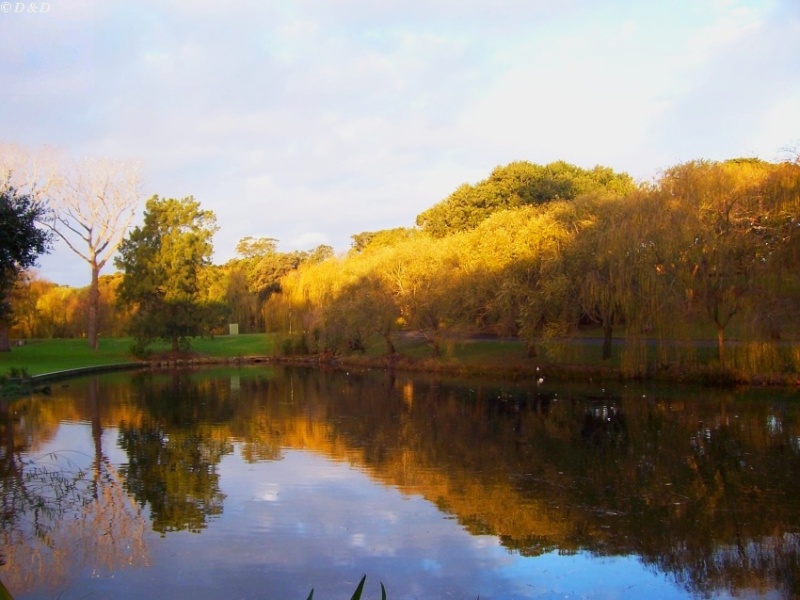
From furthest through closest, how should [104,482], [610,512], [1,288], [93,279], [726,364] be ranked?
1. [93,279]
2. [726,364]
3. [1,288]
4. [104,482]
5. [610,512]

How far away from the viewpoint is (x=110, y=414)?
68.4 feet

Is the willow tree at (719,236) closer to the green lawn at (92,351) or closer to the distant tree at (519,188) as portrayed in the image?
the distant tree at (519,188)

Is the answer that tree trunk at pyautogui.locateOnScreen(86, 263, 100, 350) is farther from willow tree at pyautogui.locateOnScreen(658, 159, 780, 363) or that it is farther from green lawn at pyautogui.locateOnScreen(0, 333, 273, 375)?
willow tree at pyautogui.locateOnScreen(658, 159, 780, 363)

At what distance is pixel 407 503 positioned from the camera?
34.4ft

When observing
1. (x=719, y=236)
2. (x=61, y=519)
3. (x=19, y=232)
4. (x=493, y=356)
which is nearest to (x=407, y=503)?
(x=61, y=519)

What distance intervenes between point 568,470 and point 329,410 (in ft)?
32.9

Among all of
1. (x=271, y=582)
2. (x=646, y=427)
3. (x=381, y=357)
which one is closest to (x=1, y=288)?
(x=271, y=582)

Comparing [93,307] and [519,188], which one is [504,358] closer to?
[519,188]

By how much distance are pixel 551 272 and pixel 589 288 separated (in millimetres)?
2133

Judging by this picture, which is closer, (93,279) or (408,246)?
(408,246)

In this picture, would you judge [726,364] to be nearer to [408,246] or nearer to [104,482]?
[408,246]

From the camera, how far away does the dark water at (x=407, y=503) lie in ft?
24.3

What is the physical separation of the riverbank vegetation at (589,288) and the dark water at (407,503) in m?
5.57

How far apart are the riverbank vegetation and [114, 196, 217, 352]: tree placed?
36 cm
